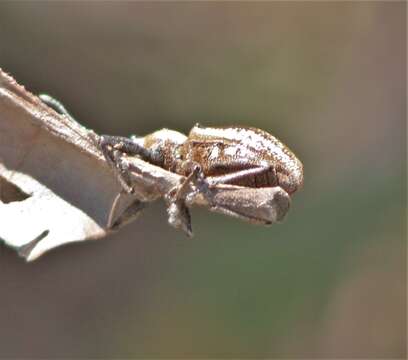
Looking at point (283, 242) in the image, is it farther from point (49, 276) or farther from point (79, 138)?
point (79, 138)

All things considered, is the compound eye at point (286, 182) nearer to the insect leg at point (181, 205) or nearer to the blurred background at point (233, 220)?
the insect leg at point (181, 205)

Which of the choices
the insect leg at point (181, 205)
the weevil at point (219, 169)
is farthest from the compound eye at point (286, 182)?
the insect leg at point (181, 205)

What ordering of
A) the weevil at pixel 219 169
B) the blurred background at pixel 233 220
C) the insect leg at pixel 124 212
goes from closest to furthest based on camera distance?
the weevil at pixel 219 169
the insect leg at pixel 124 212
the blurred background at pixel 233 220

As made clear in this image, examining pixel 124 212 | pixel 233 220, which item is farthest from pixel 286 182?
pixel 233 220

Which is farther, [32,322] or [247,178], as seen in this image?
[32,322]

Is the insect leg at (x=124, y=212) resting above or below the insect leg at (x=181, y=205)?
below

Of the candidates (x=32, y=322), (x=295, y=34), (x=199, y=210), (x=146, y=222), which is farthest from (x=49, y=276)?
(x=295, y=34)

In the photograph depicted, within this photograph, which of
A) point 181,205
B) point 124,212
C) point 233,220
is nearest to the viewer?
Answer: point 181,205

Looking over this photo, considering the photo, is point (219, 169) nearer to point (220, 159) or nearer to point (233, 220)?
point (220, 159)

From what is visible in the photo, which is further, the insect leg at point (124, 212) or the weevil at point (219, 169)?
the insect leg at point (124, 212)
